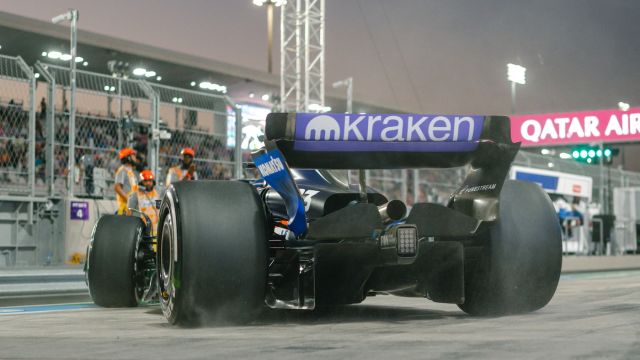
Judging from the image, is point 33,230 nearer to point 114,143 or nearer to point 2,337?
point 114,143

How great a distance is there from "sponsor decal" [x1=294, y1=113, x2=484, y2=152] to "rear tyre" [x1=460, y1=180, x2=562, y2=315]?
683 millimetres

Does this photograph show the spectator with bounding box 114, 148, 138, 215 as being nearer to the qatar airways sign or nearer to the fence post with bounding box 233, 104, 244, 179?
the fence post with bounding box 233, 104, 244, 179

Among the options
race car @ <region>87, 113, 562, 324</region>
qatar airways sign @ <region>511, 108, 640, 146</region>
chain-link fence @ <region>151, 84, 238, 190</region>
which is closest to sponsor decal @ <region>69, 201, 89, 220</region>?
chain-link fence @ <region>151, 84, 238, 190</region>

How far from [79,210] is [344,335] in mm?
14889

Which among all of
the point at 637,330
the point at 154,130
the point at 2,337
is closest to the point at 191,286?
the point at 2,337

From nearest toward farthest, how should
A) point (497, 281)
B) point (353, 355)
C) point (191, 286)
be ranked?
point (353, 355)
point (191, 286)
point (497, 281)

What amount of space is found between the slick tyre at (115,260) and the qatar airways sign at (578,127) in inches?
1558

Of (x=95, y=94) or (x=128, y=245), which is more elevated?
(x=95, y=94)

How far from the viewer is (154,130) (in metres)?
18.3

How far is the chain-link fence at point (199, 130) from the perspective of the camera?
1888cm

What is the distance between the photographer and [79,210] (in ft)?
61.9

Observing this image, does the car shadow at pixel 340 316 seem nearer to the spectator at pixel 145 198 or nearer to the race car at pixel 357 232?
the race car at pixel 357 232

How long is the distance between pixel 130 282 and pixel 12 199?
1153 cm

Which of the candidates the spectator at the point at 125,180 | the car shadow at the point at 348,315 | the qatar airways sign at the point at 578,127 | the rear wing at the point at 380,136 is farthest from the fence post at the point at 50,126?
the qatar airways sign at the point at 578,127
